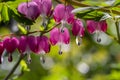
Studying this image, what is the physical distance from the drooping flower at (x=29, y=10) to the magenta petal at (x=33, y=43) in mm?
119

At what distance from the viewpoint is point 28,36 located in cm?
169

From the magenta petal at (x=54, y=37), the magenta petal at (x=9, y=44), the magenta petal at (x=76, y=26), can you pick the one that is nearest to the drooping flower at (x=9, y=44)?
the magenta petal at (x=9, y=44)

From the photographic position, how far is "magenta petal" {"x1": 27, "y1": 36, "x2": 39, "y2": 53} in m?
1.65

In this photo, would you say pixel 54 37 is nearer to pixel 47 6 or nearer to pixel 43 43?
pixel 43 43

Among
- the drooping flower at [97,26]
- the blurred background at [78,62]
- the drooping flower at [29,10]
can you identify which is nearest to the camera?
the drooping flower at [29,10]

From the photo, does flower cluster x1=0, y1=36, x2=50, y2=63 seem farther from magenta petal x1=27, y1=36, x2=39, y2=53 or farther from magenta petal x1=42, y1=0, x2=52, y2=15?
magenta petal x1=42, y1=0, x2=52, y2=15

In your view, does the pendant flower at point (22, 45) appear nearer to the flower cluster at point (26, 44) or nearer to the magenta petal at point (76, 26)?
the flower cluster at point (26, 44)

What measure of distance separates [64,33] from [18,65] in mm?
632

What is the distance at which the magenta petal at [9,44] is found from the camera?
1.66 m

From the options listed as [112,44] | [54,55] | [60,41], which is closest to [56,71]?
[54,55]

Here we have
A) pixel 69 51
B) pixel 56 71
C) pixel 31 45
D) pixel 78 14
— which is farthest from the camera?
pixel 69 51

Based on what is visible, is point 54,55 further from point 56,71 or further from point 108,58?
point 108,58

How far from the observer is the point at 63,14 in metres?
1.60

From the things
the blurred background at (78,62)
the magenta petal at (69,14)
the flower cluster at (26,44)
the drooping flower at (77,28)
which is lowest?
the blurred background at (78,62)
